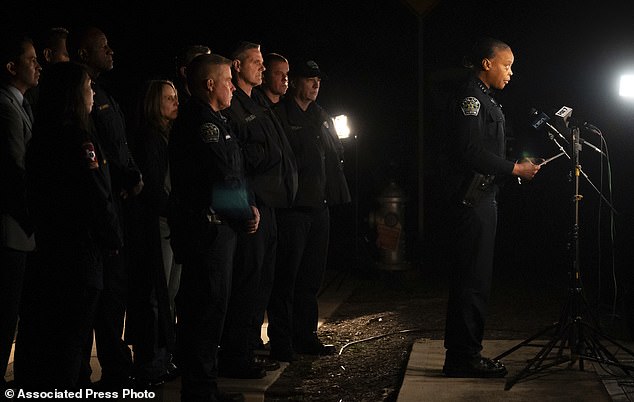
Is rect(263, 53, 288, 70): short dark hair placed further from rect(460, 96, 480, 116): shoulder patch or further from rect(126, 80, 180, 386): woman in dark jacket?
rect(460, 96, 480, 116): shoulder patch

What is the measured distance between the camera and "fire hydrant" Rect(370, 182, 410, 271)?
454 inches

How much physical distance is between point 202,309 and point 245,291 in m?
0.84

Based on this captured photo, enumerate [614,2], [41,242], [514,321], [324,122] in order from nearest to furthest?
[41,242]
[324,122]
[514,321]
[614,2]

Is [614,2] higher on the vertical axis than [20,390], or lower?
higher

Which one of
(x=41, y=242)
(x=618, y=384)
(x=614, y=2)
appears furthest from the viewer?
(x=614, y=2)

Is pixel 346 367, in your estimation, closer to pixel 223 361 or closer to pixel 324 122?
pixel 223 361

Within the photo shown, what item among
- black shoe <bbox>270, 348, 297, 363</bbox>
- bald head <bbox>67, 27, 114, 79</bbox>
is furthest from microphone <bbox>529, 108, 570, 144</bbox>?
bald head <bbox>67, 27, 114, 79</bbox>

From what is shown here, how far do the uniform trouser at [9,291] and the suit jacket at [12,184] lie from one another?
7cm

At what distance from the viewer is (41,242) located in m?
4.26

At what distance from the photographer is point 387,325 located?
8094 millimetres

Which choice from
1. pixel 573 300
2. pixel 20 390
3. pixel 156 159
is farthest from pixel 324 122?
pixel 20 390

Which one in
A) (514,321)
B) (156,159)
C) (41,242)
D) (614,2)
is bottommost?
(514,321)

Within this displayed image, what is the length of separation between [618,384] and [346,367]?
1839 mm

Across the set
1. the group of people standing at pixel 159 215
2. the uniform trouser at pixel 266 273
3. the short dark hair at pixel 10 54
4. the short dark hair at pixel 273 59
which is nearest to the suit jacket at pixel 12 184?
the group of people standing at pixel 159 215
